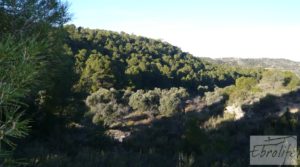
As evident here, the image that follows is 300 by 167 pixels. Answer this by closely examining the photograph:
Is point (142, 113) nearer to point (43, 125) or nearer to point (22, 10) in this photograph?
point (43, 125)

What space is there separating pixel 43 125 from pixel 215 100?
696 inches

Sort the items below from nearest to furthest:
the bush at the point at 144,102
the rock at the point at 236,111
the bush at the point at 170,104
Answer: the rock at the point at 236,111
the bush at the point at 170,104
the bush at the point at 144,102

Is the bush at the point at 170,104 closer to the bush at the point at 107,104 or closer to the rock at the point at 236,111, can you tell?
the bush at the point at 107,104

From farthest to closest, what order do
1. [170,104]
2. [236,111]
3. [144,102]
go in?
[144,102], [170,104], [236,111]

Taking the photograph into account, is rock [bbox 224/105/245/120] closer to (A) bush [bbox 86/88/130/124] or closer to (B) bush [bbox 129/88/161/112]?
(A) bush [bbox 86/88/130/124]

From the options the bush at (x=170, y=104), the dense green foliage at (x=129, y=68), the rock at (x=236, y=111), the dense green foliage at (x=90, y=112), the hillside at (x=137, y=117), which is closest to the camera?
the dense green foliage at (x=90, y=112)

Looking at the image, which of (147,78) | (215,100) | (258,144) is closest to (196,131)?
(258,144)

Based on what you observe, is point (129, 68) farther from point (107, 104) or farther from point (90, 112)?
point (90, 112)

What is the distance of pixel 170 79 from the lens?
51.0 meters

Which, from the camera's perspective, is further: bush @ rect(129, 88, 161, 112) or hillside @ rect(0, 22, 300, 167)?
bush @ rect(129, 88, 161, 112)

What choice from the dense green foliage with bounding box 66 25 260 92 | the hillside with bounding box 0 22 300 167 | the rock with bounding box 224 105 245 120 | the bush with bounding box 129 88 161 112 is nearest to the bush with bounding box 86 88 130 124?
the hillside with bounding box 0 22 300 167

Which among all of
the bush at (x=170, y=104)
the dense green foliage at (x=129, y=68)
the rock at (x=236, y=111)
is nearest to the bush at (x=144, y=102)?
Answer: the bush at (x=170, y=104)

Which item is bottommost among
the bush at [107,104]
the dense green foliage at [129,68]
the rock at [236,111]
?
the bush at [107,104]

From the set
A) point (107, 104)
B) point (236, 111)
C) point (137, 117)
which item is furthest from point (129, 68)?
point (236, 111)
